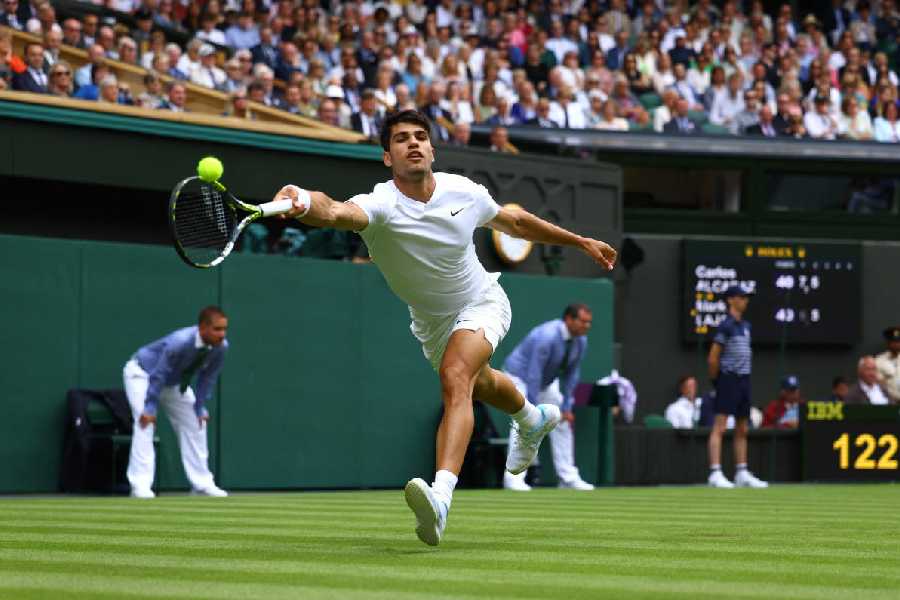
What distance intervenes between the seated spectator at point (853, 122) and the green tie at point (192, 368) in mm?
14498

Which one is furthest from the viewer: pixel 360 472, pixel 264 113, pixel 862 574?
pixel 264 113

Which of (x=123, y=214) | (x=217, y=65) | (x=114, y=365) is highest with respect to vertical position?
(x=217, y=65)

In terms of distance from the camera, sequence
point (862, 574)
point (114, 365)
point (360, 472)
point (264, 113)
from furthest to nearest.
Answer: point (264, 113), point (360, 472), point (114, 365), point (862, 574)

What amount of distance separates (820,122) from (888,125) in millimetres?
1137

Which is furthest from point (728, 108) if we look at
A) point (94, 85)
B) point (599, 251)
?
point (599, 251)

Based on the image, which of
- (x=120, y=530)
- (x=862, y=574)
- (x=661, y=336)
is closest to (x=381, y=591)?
(x=862, y=574)

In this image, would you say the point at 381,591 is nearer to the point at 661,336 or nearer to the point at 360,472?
the point at 360,472

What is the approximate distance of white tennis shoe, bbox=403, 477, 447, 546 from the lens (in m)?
6.99

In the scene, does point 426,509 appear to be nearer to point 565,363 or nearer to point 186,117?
point 565,363

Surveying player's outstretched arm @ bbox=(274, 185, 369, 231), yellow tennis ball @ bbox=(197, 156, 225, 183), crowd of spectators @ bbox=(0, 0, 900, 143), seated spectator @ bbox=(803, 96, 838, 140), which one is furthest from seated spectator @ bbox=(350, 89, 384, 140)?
yellow tennis ball @ bbox=(197, 156, 225, 183)

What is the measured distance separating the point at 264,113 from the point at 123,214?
2150 mm

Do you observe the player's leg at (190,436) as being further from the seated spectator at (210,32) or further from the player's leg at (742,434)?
the seated spectator at (210,32)

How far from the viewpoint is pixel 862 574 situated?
245 inches

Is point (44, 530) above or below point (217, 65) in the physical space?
below
